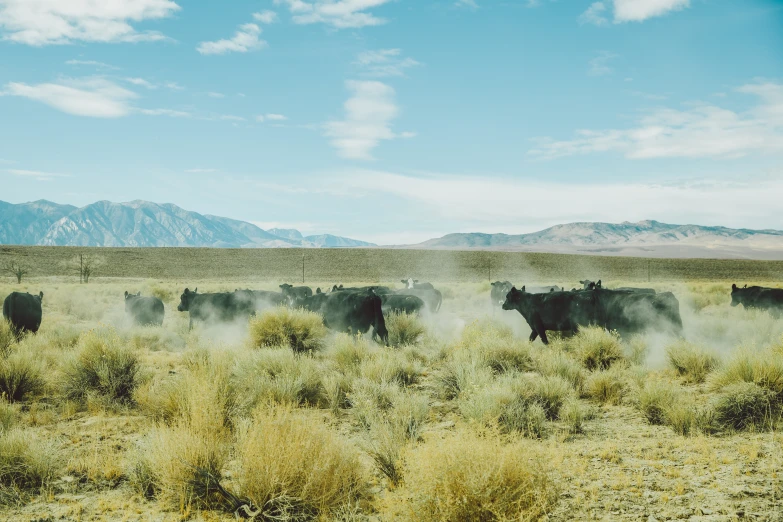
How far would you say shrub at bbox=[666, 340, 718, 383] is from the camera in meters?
9.51

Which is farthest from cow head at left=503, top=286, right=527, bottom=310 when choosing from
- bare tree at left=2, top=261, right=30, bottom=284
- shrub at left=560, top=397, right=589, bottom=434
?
bare tree at left=2, top=261, right=30, bottom=284

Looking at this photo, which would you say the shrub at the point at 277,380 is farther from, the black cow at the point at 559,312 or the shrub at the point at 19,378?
the black cow at the point at 559,312

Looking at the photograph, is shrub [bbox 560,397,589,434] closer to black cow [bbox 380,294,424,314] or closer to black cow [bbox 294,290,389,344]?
black cow [bbox 294,290,389,344]

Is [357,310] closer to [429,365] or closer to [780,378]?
[429,365]

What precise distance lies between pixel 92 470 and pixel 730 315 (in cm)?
2285

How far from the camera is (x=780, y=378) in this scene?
7.22m

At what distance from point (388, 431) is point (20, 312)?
1362 centimetres

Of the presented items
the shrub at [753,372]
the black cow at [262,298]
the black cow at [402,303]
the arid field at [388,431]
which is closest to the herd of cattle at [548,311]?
the black cow at [402,303]

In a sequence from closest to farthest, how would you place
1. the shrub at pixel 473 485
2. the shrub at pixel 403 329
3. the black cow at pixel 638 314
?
the shrub at pixel 473 485 < the black cow at pixel 638 314 < the shrub at pixel 403 329

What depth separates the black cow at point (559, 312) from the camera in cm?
1417

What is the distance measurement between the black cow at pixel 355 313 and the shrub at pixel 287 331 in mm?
1033

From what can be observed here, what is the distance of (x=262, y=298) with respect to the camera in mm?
19844

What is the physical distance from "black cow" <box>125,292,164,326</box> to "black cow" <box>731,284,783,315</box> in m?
23.3

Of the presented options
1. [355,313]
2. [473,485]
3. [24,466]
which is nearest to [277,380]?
[24,466]
